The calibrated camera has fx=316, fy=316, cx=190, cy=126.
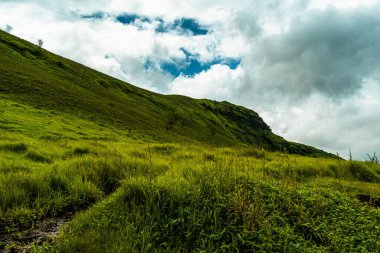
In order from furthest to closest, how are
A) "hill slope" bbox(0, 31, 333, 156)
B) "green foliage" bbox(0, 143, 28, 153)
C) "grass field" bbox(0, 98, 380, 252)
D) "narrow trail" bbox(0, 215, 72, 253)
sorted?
"hill slope" bbox(0, 31, 333, 156), "green foliage" bbox(0, 143, 28, 153), "grass field" bbox(0, 98, 380, 252), "narrow trail" bbox(0, 215, 72, 253)

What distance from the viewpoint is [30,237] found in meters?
5.94

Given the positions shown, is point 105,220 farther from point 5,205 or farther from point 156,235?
point 5,205

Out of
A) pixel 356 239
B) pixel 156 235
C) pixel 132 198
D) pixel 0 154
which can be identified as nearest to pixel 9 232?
pixel 132 198

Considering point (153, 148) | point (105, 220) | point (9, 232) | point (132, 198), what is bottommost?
point (9, 232)

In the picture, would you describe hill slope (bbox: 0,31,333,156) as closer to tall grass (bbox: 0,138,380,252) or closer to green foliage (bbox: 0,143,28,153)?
green foliage (bbox: 0,143,28,153)

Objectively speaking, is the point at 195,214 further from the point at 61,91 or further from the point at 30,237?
the point at 61,91

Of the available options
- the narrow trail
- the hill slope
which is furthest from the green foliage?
the hill slope

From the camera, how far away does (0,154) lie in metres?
13.8

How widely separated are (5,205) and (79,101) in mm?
61547

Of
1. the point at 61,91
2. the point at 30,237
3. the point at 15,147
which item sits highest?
the point at 61,91

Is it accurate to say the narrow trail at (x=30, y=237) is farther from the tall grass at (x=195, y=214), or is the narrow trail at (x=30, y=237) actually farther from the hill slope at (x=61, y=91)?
Result: the hill slope at (x=61, y=91)

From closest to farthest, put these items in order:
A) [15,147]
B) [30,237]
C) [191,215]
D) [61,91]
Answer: [30,237] → [191,215] → [15,147] → [61,91]

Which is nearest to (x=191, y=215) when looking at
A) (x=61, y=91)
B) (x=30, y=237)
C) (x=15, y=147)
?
(x=30, y=237)

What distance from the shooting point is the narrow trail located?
5473 mm
